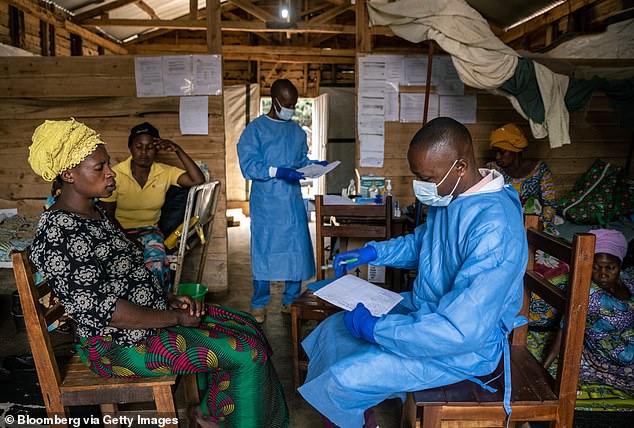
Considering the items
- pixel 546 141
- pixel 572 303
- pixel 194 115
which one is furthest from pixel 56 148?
pixel 546 141

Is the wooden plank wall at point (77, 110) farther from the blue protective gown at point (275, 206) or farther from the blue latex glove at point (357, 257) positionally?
the blue latex glove at point (357, 257)

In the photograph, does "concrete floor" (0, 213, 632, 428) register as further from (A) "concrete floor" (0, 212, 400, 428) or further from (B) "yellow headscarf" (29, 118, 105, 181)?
(B) "yellow headscarf" (29, 118, 105, 181)

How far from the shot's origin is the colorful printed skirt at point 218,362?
143 cm

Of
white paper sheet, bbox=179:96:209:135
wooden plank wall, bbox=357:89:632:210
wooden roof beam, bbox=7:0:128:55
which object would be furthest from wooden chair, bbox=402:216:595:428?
wooden roof beam, bbox=7:0:128:55

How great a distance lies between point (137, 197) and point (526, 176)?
259 centimetres

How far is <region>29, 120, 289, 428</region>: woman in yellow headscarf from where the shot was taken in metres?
1.32

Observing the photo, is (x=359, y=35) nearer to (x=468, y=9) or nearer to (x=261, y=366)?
(x=468, y=9)

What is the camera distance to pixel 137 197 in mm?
2803

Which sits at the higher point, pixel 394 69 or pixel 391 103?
pixel 394 69

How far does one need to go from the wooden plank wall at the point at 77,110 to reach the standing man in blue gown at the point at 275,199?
2.25ft

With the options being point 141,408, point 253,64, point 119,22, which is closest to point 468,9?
point 141,408

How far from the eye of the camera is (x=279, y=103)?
3.02 meters

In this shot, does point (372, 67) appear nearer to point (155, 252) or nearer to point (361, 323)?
point (155, 252)

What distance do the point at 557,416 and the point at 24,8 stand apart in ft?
19.0
